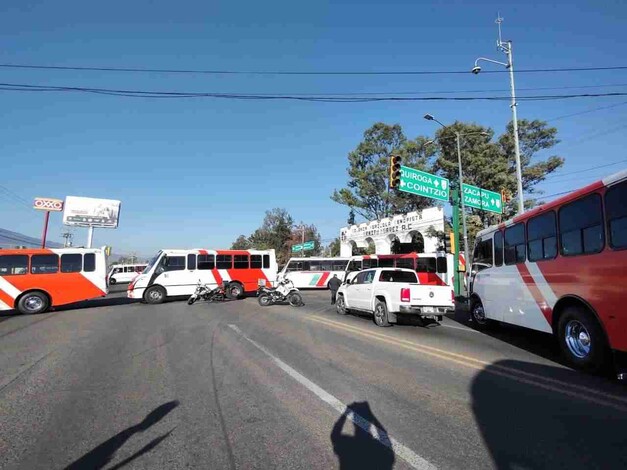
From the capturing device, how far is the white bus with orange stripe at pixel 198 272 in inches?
858

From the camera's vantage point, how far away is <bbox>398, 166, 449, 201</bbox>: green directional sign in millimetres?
20656

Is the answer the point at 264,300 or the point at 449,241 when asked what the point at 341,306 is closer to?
the point at 264,300

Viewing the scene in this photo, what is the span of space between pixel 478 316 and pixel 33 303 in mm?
16817

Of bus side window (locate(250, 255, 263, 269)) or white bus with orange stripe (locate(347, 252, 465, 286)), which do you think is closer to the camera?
bus side window (locate(250, 255, 263, 269))

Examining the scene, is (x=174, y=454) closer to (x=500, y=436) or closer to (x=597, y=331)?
(x=500, y=436)

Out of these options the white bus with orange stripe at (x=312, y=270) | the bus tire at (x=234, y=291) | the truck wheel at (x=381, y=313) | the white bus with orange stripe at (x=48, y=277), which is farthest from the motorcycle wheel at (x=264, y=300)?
the white bus with orange stripe at (x=312, y=270)

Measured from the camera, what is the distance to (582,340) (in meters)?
7.13

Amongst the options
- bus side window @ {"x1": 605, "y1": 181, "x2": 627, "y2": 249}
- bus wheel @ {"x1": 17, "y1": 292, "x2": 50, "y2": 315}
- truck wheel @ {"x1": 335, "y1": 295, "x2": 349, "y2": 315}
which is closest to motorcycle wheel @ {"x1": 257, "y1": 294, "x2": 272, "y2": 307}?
truck wheel @ {"x1": 335, "y1": 295, "x2": 349, "y2": 315}

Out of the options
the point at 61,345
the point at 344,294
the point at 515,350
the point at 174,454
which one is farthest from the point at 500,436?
the point at 344,294

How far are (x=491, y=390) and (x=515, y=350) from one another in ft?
11.6

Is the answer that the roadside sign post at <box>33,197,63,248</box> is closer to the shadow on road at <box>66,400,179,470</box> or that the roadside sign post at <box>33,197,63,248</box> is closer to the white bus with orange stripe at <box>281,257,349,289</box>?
the white bus with orange stripe at <box>281,257,349,289</box>

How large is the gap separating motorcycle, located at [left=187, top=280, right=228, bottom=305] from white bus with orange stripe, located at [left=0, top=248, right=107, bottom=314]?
393 centimetres

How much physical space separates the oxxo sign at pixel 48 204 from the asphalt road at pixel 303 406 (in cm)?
5021

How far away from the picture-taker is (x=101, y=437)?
4.32 meters
